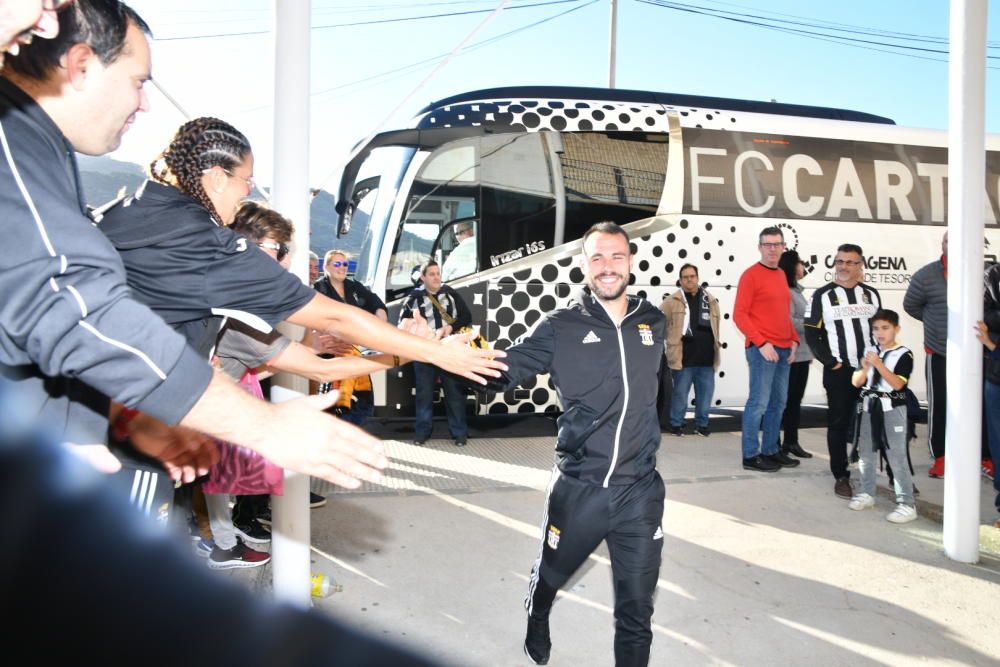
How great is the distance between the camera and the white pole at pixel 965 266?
15.2 feet

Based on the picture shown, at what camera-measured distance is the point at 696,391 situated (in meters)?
8.52

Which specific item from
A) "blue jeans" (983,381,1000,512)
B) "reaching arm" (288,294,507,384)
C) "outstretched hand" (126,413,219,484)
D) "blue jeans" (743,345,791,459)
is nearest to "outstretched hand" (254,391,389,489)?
"outstretched hand" (126,413,219,484)

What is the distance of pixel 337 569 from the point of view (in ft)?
14.3

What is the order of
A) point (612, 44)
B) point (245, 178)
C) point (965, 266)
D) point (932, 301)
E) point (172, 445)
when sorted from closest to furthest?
point (172, 445) < point (245, 178) < point (965, 266) < point (932, 301) < point (612, 44)

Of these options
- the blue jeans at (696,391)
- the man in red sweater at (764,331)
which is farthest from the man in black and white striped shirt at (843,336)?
the blue jeans at (696,391)

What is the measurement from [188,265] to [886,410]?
5.22m

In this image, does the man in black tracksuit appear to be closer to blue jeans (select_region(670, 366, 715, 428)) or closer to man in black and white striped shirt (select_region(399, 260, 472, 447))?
man in black and white striped shirt (select_region(399, 260, 472, 447))

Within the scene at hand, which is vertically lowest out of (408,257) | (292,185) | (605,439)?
(605,439)

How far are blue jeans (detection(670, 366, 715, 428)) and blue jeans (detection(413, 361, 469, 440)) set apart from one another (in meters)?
2.51

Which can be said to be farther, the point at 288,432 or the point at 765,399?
the point at 765,399

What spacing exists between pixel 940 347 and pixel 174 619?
263 inches

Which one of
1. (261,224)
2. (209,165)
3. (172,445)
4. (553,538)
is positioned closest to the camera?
(172,445)

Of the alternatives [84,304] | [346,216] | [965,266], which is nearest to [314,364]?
[84,304]

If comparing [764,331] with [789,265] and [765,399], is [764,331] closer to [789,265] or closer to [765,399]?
[765,399]
